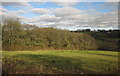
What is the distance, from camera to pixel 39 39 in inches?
643

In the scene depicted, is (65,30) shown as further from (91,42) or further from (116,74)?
(116,74)

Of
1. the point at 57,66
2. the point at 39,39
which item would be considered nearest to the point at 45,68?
the point at 57,66

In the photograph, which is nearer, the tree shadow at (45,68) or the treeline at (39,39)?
the tree shadow at (45,68)

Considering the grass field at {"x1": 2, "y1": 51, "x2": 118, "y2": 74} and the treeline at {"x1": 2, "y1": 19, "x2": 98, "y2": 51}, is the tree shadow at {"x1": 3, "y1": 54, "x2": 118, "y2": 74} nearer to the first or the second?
the grass field at {"x1": 2, "y1": 51, "x2": 118, "y2": 74}

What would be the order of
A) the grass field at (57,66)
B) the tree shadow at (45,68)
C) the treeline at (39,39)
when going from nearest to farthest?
1. the tree shadow at (45,68)
2. the grass field at (57,66)
3. the treeline at (39,39)

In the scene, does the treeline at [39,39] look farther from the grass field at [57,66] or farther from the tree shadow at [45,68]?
the tree shadow at [45,68]

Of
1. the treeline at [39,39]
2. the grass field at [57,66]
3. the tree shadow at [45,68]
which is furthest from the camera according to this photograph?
the treeline at [39,39]

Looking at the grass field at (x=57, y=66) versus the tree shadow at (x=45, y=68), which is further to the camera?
the grass field at (x=57, y=66)

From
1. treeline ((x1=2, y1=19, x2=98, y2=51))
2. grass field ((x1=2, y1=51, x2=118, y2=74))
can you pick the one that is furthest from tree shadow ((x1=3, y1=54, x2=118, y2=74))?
treeline ((x1=2, y1=19, x2=98, y2=51))

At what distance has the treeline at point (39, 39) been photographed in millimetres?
14305

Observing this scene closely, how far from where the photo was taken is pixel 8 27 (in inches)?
567

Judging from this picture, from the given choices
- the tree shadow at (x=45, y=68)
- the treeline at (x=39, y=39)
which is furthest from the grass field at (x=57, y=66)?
the treeline at (x=39, y=39)

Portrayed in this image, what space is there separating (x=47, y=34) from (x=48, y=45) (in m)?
1.80

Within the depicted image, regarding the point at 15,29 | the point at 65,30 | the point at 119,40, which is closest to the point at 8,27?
the point at 15,29
